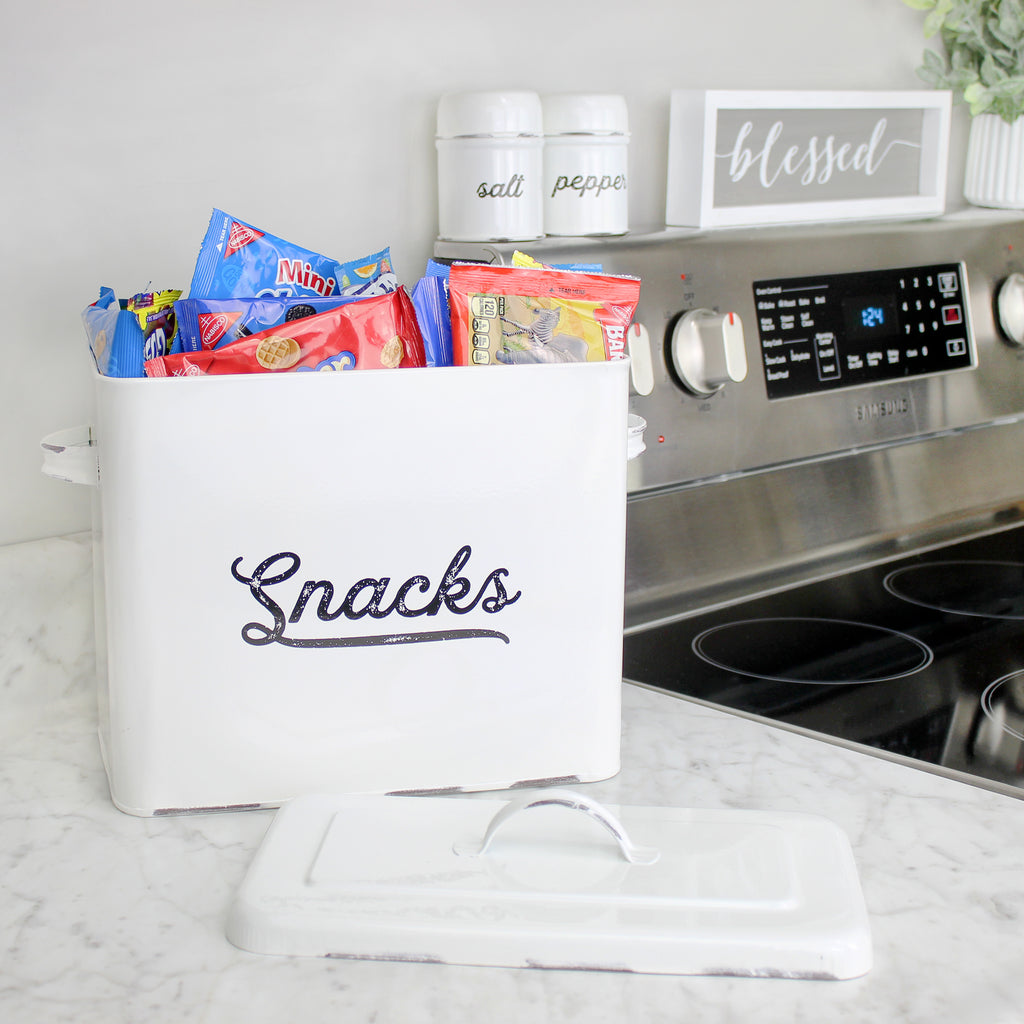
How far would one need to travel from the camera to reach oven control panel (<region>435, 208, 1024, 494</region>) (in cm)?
93

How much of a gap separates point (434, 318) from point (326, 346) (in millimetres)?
65

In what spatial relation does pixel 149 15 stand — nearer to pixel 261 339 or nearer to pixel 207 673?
pixel 261 339

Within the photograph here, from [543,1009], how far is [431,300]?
0.36 m

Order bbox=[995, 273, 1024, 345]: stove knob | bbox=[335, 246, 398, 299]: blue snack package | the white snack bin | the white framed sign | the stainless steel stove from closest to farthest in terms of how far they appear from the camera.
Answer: the white snack bin → bbox=[335, 246, 398, 299]: blue snack package → the stainless steel stove → the white framed sign → bbox=[995, 273, 1024, 345]: stove knob

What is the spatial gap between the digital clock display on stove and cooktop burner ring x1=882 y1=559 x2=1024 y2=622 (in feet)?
0.64

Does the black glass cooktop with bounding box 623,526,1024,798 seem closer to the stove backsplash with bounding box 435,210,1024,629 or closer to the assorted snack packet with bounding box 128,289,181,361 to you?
the stove backsplash with bounding box 435,210,1024,629

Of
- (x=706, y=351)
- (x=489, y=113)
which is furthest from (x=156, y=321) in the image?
(x=706, y=351)

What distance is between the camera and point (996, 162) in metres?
1.27

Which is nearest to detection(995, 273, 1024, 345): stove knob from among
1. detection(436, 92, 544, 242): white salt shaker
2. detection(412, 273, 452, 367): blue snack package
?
detection(436, 92, 544, 242): white salt shaker

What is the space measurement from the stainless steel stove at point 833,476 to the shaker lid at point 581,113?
95mm

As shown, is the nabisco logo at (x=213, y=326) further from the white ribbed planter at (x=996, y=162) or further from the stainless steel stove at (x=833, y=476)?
the white ribbed planter at (x=996, y=162)

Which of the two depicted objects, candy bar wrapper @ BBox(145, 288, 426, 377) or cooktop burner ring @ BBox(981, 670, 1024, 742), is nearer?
candy bar wrapper @ BBox(145, 288, 426, 377)

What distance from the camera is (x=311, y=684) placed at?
0.60m

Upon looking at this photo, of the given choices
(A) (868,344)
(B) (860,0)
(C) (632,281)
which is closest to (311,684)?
(C) (632,281)
